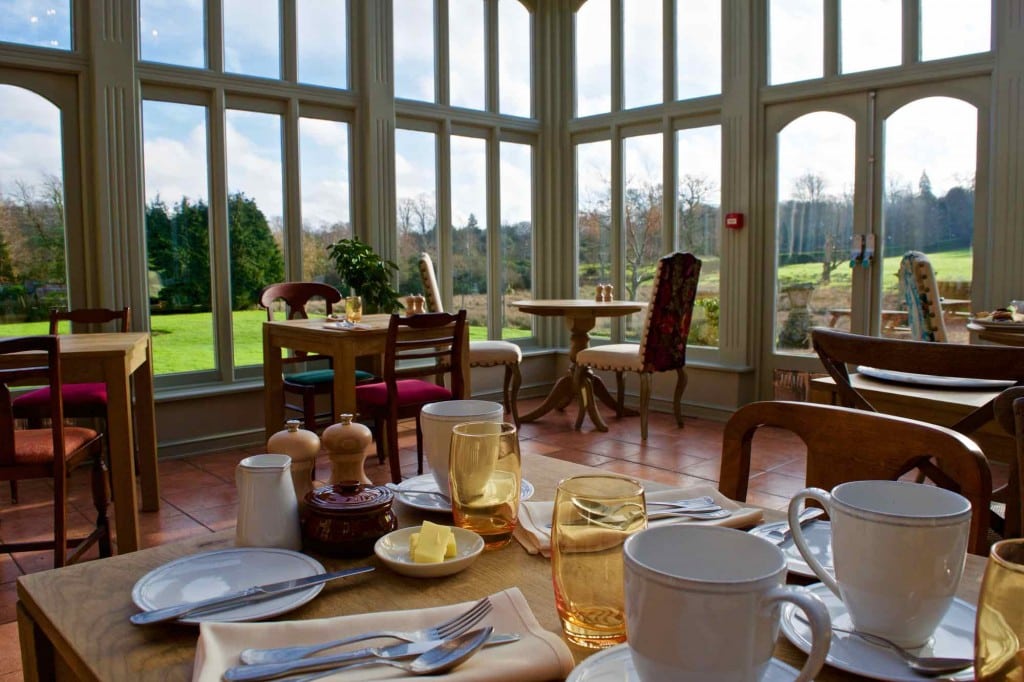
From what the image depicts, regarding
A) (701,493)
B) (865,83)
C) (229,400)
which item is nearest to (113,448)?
(229,400)

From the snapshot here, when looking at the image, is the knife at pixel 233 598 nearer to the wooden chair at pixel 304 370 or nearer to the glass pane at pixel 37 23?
the wooden chair at pixel 304 370

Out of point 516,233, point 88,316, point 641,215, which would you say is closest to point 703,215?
point 641,215

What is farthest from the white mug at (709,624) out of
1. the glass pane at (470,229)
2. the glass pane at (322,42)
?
the glass pane at (470,229)

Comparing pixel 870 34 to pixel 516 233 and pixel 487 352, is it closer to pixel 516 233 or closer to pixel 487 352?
pixel 516 233

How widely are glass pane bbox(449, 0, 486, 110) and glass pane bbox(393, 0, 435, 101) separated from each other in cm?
20

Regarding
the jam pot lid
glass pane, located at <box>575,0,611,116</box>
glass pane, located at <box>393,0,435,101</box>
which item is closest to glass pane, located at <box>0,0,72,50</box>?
glass pane, located at <box>393,0,435,101</box>

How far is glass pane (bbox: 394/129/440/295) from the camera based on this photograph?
20.1 ft

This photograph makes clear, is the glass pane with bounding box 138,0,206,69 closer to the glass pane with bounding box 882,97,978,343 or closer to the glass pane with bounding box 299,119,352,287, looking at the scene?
the glass pane with bounding box 299,119,352,287

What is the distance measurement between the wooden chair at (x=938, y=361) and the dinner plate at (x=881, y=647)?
0.94 metres

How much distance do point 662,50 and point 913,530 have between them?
243 inches

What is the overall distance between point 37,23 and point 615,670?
201 inches

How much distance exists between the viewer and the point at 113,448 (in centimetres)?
305

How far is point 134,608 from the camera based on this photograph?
2.66 feet

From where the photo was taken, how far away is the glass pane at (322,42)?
5.54 m
